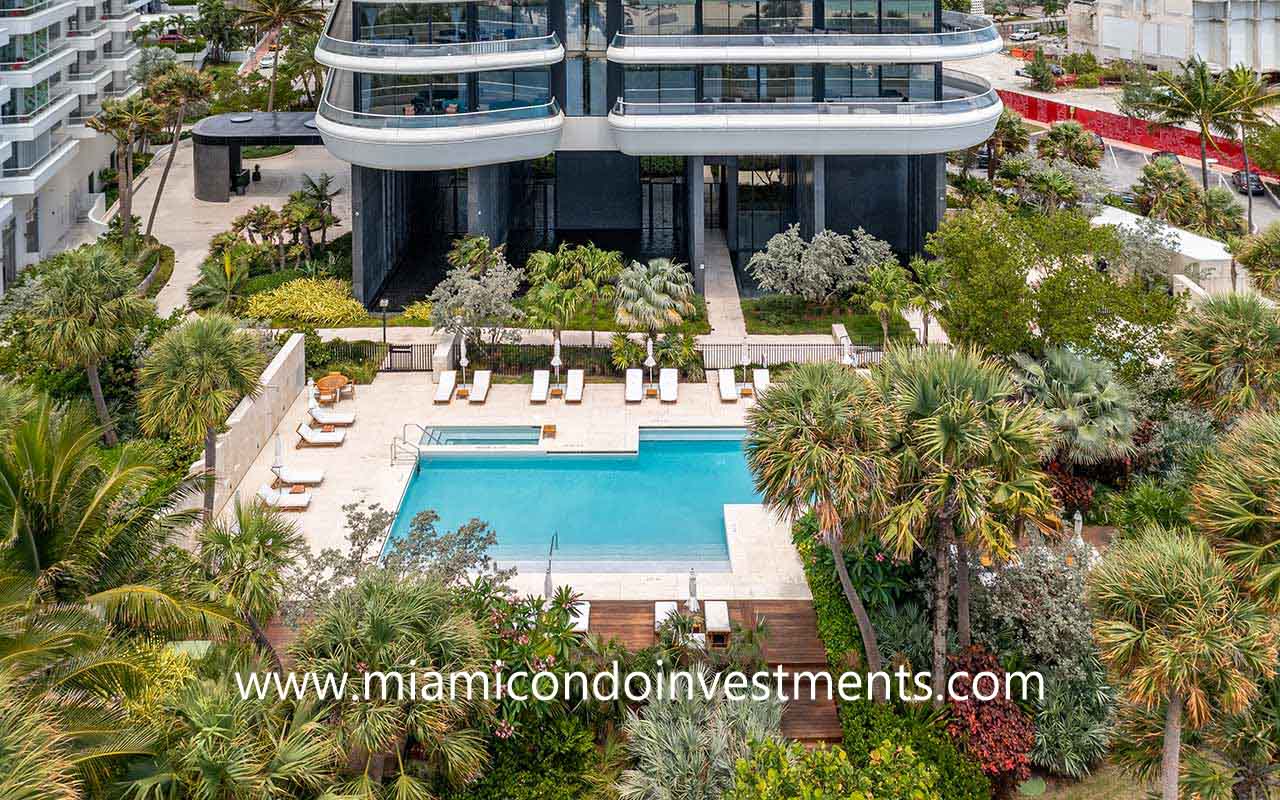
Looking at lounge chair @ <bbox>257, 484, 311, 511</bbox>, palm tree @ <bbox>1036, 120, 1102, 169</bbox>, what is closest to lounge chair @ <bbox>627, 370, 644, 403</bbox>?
lounge chair @ <bbox>257, 484, 311, 511</bbox>

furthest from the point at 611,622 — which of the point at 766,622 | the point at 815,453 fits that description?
the point at 815,453

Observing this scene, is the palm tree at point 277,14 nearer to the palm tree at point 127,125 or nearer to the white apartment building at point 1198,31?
the palm tree at point 127,125

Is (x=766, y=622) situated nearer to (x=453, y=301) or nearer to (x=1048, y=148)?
(x=453, y=301)

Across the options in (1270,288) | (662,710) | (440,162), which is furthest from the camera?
(440,162)

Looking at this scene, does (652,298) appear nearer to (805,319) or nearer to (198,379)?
(805,319)

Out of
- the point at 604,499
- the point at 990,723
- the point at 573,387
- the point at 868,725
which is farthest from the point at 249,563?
the point at 573,387

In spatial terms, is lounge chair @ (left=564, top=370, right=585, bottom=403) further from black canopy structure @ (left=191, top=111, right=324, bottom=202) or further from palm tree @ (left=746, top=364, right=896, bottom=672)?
black canopy structure @ (left=191, top=111, right=324, bottom=202)
